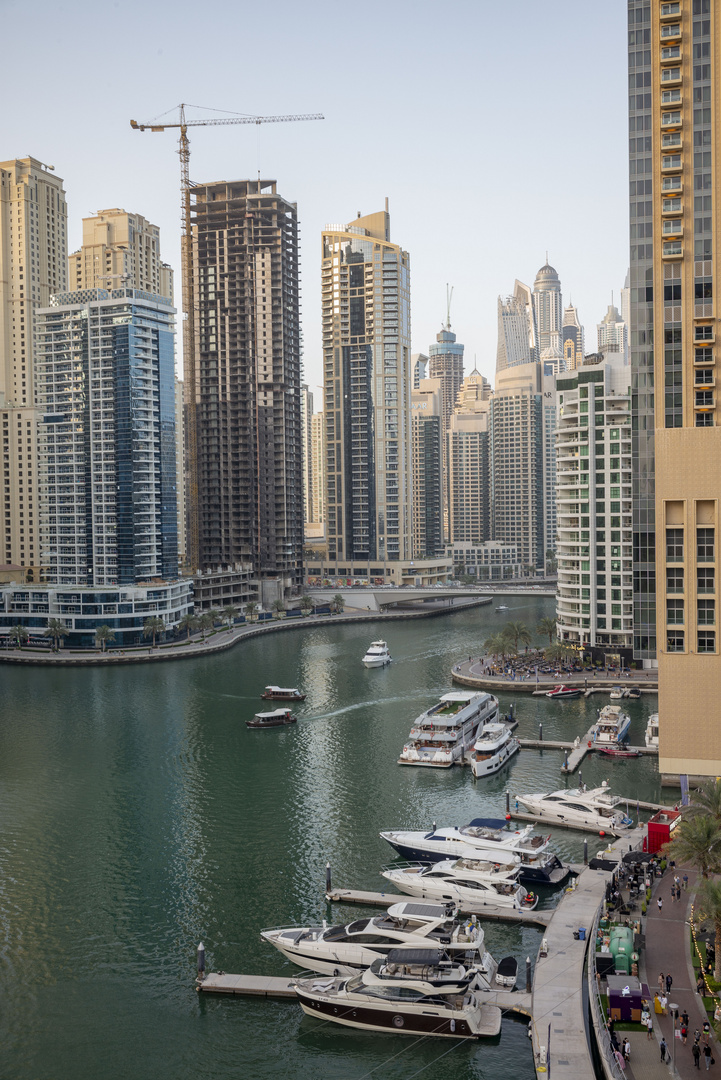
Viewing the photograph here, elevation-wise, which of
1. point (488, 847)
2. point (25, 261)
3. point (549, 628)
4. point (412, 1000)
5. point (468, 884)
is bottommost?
point (412, 1000)

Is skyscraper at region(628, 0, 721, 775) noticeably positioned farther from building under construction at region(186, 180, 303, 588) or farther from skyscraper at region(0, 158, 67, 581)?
skyscraper at region(0, 158, 67, 581)

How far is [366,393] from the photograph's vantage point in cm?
19275

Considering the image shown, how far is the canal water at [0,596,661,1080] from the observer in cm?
3225

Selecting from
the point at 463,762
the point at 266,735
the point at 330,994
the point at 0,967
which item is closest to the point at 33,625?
the point at 266,735

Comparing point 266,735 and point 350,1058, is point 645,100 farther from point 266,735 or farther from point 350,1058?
point 350,1058

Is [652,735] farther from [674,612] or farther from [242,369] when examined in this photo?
[242,369]

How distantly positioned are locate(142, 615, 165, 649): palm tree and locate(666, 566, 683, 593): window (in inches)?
3254

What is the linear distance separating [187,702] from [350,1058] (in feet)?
193

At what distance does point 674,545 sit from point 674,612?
10.8 ft

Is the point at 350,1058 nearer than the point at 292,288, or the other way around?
the point at 350,1058

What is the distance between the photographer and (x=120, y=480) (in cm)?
12569

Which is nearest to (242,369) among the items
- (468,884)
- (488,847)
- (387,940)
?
(488,847)

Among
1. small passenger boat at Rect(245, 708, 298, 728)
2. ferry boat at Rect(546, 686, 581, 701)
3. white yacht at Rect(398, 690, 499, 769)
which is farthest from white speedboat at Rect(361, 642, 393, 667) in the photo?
white yacht at Rect(398, 690, 499, 769)

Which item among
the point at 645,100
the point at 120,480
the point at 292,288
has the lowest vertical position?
the point at 120,480
